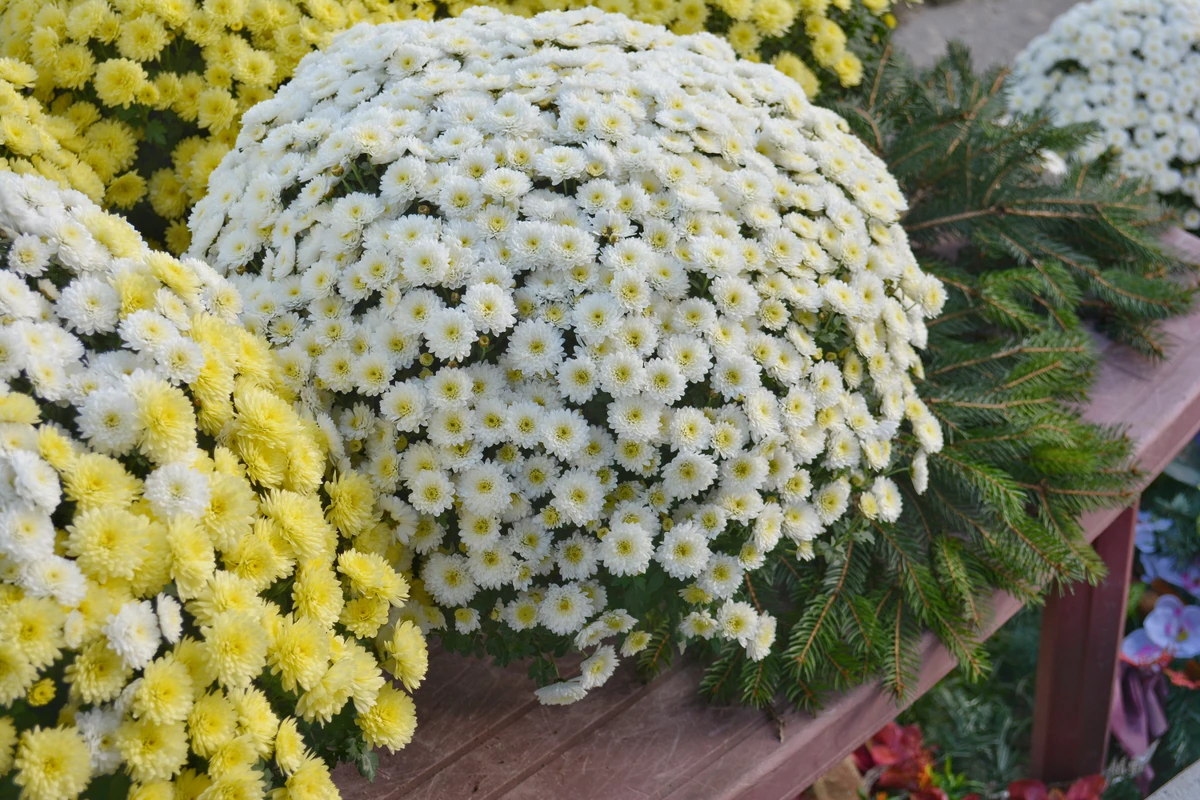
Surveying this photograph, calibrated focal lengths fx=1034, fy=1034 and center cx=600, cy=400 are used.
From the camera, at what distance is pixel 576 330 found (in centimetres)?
114

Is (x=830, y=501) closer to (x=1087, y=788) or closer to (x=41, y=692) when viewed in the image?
(x=41, y=692)

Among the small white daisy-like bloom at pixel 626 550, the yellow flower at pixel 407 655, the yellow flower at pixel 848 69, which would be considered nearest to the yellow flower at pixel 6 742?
the yellow flower at pixel 407 655

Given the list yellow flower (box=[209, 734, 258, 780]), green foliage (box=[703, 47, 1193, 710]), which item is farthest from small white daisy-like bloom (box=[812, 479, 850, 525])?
yellow flower (box=[209, 734, 258, 780])

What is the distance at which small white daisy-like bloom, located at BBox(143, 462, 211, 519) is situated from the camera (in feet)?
2.98

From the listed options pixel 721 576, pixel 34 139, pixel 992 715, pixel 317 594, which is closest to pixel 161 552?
pixel 317 594

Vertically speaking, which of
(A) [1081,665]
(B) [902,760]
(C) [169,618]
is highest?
(C) [169,618]

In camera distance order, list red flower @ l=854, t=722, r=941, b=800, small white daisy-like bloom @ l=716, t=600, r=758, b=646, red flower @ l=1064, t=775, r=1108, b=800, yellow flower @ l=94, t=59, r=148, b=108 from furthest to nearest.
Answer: red flower @ l=854, t=722, r=941, b=800, red flower @ l=1064, t=775, r=1108, b=800, yellow flower @ l=94, t=59, r=148, b=108, small white daisy-like bloom @ l=716, t=600, r=758, b=646

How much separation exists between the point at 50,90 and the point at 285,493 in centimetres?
102

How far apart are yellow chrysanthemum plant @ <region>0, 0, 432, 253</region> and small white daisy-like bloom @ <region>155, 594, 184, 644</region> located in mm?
951

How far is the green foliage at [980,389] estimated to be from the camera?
141cm

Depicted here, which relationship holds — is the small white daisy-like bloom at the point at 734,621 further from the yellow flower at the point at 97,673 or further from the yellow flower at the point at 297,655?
the yellow flower at the point at 97,673

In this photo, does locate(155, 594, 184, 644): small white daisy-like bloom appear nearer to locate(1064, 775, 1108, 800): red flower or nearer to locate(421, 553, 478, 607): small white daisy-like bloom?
locate(421, 553, 478, 607): small white daisy-like bloom

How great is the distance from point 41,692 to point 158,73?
3.72ft

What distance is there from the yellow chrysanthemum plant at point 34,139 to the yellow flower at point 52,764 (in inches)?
35.3
